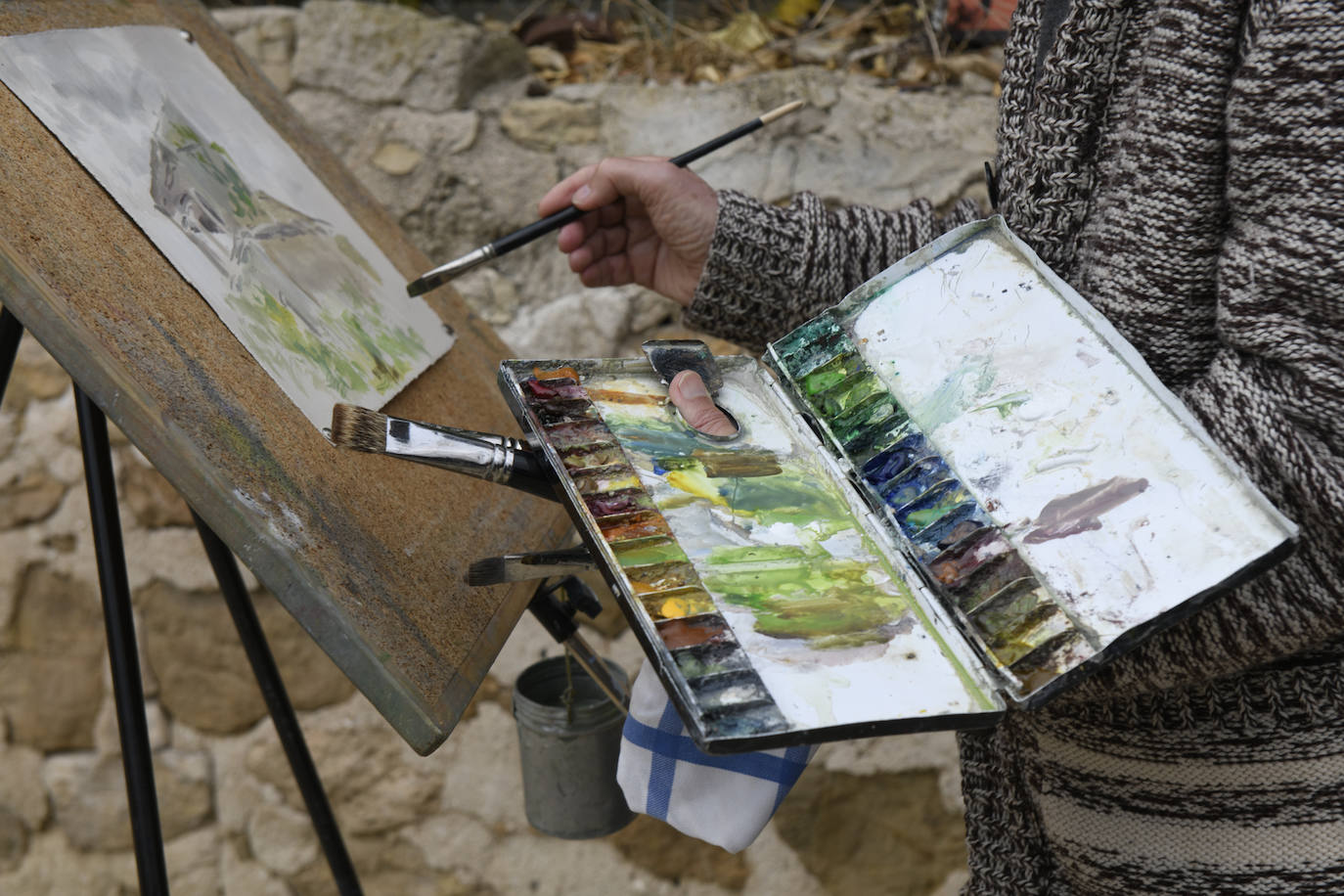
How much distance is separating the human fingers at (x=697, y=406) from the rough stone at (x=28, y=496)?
4.76 feet

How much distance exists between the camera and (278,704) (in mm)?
1021

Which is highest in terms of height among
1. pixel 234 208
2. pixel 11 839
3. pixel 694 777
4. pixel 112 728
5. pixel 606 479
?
pixel 234 208

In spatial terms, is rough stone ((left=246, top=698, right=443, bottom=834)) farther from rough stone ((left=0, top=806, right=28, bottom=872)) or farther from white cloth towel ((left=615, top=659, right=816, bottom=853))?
white cloth towel ((left=615, top=659, right=816, bottom=853))

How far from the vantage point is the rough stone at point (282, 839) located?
1.81 m

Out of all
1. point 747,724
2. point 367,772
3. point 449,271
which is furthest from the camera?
point 367,772

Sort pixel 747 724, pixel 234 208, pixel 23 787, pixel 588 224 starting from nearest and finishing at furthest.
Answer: pixel 747 724
pixel 234 208
pixel 588 224
pixel 23 787

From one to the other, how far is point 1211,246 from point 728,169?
1.04 metres

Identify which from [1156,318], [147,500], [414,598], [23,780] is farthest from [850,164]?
[23,780]

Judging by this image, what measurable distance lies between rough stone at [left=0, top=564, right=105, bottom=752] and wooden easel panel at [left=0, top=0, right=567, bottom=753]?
123cm

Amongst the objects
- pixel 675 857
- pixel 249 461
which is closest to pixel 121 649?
pixel 249 461

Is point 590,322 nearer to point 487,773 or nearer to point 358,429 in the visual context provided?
point 487,773

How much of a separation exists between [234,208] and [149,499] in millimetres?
1035

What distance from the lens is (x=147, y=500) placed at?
1.71 meters

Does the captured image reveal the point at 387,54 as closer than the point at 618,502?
No
